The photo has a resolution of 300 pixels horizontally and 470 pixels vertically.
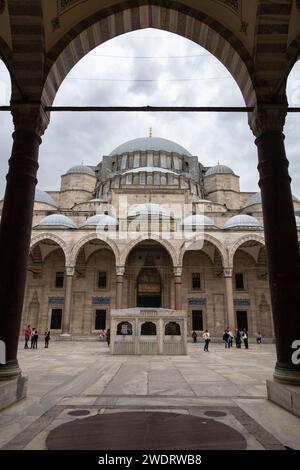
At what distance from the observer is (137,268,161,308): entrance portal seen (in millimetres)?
26078

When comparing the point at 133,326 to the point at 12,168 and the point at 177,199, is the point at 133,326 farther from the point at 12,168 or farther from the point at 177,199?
the point at 177,199

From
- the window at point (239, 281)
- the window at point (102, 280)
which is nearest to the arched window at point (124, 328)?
the window at point (102, 280)

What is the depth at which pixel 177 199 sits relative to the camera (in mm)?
29844

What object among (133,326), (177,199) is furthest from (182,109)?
(177,199)

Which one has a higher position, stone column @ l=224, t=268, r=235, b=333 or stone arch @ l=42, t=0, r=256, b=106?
stone arch @ l=42, t=0, r=256, b=106

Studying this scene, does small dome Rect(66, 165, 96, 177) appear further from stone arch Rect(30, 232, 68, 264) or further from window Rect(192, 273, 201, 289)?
window Rect(192, 273, 201, 289)

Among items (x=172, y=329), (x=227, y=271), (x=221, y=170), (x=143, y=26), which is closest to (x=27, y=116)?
(x=143, y=26)

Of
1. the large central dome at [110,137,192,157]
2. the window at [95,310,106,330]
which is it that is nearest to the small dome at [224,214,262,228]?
the window at [95,310,106,330]

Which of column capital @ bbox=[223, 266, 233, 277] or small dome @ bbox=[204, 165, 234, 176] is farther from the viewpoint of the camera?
small dome @ bbox=[204, 165, 234, 176]

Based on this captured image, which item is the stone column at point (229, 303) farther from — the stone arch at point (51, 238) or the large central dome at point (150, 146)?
the large central dome at point (150, 146)

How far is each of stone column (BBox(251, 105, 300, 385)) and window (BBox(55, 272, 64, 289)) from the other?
2338cm

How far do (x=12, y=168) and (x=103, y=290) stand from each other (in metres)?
21.8

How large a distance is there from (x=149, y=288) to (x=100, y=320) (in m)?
4.64

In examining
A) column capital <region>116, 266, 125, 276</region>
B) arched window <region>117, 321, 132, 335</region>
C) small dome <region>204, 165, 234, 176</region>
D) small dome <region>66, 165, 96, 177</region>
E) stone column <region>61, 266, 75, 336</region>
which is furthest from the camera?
small dome <region>66, 165, 96, 177</region>
